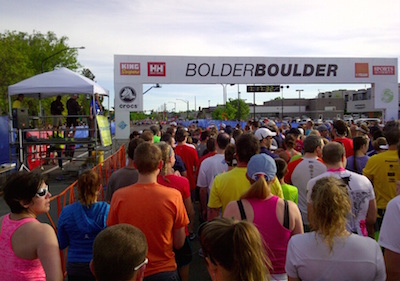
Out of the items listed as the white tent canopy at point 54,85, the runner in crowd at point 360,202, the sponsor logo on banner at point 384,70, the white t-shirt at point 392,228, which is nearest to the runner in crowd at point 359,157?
the runner in crowd at point 360,202

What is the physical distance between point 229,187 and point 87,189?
1350 millimetres

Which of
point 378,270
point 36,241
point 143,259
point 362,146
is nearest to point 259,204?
point 378,270

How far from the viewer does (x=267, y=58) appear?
18.8 metres

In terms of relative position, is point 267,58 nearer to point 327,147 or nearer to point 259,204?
point 327,147

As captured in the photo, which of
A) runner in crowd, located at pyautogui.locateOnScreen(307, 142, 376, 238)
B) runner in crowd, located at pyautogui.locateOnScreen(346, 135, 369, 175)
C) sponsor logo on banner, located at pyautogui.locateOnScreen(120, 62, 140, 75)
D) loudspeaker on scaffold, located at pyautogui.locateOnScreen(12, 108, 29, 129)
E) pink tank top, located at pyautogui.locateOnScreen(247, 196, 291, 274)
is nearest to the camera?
pink tank top, located at pyautogui.locateOnScreen(247, 196, 291, 274)

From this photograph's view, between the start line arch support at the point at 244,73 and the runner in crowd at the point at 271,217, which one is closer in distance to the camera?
the runner in crowd at the point at 271,217

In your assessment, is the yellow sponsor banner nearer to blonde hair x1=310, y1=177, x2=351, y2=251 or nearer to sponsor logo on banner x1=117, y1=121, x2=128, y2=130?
sponsor logo on banner x1=117, y1=121, x2=128, y2=130

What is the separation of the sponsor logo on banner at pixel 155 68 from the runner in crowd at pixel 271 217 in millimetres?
15557

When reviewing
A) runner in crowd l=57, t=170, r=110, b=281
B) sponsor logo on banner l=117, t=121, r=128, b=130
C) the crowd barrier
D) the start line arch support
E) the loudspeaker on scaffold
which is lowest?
the crowd barrier

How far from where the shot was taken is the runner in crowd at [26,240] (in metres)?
2.47

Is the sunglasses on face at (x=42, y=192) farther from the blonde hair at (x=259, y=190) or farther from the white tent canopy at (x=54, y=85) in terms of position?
the white tent canopy at (x=54, y=85)

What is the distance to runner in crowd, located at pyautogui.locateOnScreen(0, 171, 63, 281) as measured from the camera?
2.47 metres

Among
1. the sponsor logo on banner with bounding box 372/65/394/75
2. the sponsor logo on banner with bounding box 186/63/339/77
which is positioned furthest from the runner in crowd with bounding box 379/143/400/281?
the sponsor logo on banner with bounding box 372/65/394/75

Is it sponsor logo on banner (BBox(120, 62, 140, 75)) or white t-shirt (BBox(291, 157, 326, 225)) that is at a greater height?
sponsor logo on banner (BBox(120, 62, 140, 75))
